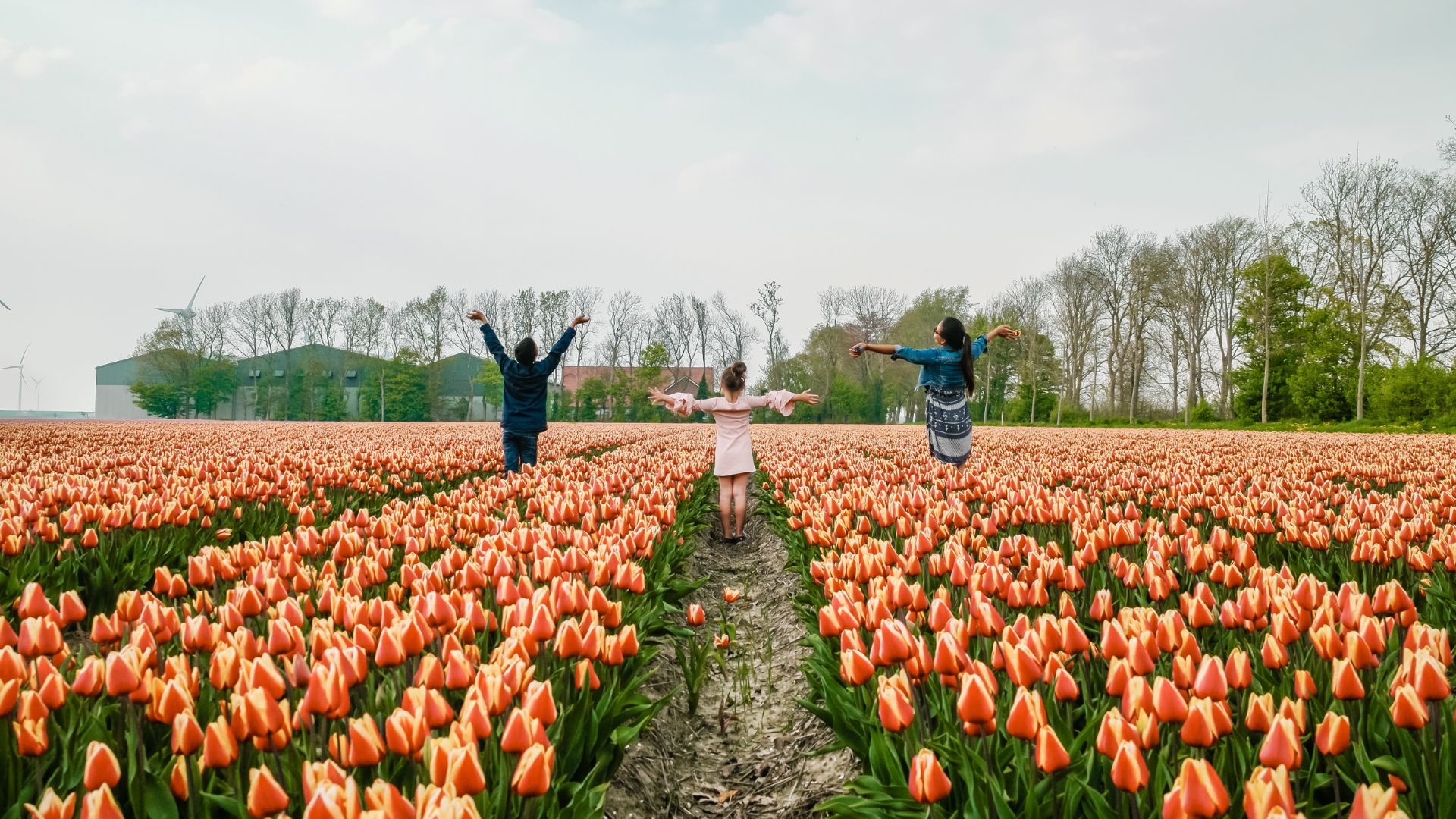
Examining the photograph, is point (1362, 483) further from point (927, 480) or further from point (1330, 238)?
point (1330, 238)

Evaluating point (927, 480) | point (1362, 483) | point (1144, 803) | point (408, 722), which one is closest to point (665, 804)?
point (408, 722)

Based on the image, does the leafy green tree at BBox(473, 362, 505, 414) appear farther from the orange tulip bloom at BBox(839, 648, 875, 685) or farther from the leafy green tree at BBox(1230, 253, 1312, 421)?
the orange tulip bloom at BBox(839, 648, 875, 685)

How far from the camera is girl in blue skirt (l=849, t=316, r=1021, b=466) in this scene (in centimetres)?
798

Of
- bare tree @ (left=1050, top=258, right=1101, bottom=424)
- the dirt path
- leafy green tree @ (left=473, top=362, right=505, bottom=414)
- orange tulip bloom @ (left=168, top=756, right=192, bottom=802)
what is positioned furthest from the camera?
Result: leafy green tree @ (left=473, top=362, right=505, bottom=414)

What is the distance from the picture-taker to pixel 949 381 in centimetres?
809

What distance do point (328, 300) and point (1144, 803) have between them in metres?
77.7

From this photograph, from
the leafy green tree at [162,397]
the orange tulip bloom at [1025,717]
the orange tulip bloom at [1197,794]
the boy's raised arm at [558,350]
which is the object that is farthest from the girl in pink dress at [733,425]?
the leafy green tree at [162,397]

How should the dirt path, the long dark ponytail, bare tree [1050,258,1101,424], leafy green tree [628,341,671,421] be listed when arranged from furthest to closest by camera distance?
1. leafy green tree [628,341,671,421]
2. bare tree [1050,258,1101,424]
3. the long dark ponytail
4. the dirt path

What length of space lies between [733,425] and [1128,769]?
19.7 ft

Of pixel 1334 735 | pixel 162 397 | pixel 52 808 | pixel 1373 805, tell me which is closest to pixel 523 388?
pixel 52 808

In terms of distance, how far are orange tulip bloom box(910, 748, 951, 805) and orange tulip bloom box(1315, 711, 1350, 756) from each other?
2.69ft

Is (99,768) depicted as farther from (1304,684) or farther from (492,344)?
(492,344)

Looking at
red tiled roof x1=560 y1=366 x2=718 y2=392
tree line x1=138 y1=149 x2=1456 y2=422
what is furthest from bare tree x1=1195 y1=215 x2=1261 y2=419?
red tiled roof x1=560 y1=366 x2=718 y2=392

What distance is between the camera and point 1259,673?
7.74ft
